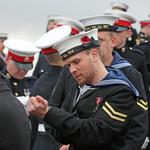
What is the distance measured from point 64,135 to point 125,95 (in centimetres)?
44

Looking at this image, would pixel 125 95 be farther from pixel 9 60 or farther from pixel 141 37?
pixel 141 37

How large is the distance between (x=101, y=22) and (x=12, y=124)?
57.4 inches

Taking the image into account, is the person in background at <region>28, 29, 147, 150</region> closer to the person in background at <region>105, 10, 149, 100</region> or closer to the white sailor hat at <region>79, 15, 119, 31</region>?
the white sailor hat at <region>79, 15, 119, 31</region>

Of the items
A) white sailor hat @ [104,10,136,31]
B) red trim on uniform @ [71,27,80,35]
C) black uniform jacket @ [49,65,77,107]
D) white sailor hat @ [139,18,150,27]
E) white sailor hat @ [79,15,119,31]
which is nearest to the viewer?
white sailor hat @ [79,15,119,31]

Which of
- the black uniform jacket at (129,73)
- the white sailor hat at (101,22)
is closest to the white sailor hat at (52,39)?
the white sailor hat at (101,22)

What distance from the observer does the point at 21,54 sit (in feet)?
19.9

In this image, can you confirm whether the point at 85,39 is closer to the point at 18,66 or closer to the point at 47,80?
the point at 47,80

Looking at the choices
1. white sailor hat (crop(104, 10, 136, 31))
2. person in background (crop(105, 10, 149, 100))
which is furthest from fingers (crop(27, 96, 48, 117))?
person in background (crop(105, 10, 149, 100))

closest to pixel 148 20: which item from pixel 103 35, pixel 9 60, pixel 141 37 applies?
pixel 141 37

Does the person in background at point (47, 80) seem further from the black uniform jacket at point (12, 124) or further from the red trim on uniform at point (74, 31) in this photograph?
the black uniform jacket at point (12, 124)

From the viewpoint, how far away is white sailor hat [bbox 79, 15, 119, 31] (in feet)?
15.6

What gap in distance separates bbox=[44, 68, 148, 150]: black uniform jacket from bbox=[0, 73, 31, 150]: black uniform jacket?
0.21 m

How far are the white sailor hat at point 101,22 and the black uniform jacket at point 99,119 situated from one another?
1.16 metres

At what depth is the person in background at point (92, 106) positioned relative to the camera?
11.3 ft
